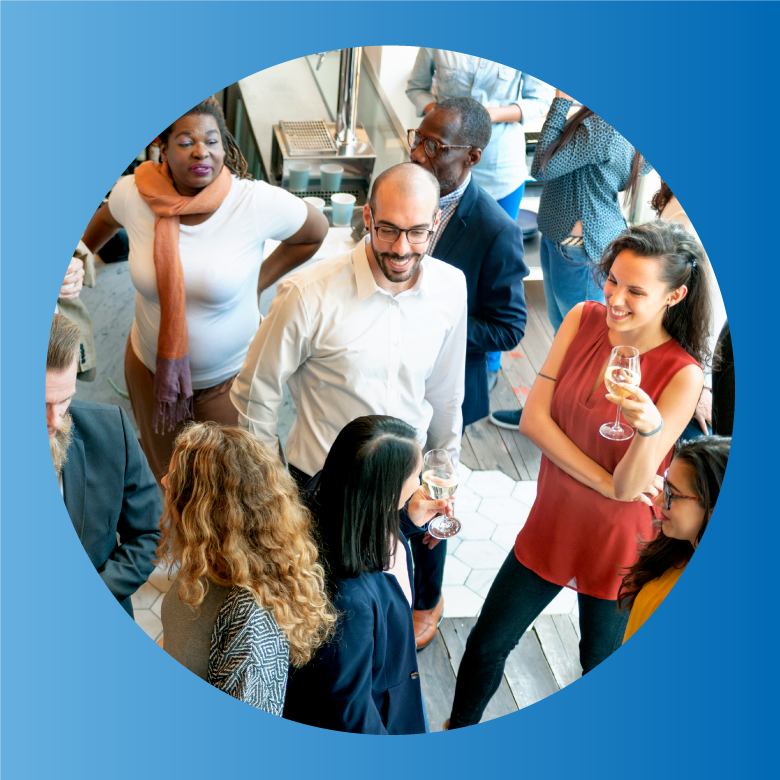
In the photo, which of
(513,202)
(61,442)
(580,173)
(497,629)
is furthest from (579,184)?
(61,442)

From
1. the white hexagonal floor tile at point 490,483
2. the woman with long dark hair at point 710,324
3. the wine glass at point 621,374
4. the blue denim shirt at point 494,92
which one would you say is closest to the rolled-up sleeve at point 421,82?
the blue denim shirt at point 494,92

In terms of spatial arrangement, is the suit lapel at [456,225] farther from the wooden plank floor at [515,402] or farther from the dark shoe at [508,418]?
the dark shoe at [508,418]

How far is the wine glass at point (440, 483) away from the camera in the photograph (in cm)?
206

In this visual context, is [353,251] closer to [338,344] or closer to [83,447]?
[338,344]

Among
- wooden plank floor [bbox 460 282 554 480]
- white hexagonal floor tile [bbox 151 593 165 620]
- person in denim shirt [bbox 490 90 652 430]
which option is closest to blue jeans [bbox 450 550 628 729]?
wooden plank floor [bbox 460 282 554 480]

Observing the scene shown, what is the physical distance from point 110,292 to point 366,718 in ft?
3.68

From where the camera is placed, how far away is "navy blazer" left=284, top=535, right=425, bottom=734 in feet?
6.31

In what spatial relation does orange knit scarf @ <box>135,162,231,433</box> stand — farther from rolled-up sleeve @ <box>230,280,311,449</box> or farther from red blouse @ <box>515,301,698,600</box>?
red blouse @ <box>515,301,698,600</box>

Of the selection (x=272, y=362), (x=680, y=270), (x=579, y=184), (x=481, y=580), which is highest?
(x=579, y=184)

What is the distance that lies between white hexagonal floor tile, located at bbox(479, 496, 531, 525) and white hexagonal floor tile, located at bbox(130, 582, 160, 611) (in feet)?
2.59

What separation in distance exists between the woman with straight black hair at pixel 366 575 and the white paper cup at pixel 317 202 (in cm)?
52

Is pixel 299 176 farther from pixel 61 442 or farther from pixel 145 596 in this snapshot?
pixel 145 596

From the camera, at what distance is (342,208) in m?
2.02

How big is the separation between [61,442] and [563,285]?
4.03ft
